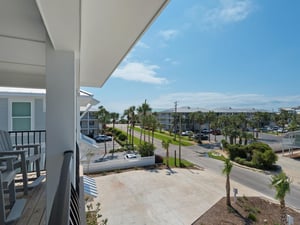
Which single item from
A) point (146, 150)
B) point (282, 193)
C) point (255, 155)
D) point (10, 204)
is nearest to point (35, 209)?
point (10, 204)

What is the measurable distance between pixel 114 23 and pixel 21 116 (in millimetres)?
5118

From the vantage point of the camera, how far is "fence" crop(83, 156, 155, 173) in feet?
49.2

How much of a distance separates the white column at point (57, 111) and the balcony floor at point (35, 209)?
0.66 m

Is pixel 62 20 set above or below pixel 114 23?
below

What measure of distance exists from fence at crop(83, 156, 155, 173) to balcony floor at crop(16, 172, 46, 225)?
12542 millimetres

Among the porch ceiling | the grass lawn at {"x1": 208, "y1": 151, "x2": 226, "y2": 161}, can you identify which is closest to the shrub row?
the grass lawn at {"x1": 208, "y1": 151, "x2": 226, "y2": 161}

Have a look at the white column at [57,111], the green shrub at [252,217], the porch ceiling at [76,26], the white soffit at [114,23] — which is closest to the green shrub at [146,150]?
the green shrub at [252,217]

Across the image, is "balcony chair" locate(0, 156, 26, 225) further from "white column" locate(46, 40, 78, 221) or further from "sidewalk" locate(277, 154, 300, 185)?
"sidewalk" locate(277, 154, 300, 185)

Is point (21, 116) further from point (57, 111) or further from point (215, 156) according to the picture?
point (215, 156)

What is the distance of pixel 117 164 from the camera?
16.0 metres

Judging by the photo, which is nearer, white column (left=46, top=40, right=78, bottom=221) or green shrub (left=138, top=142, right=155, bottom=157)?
white column (left=46, top=40, right=78, bottom=221)

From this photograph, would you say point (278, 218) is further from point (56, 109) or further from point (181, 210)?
point (56, 109)

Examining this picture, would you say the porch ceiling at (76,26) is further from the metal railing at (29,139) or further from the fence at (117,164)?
the fence at (117,164)

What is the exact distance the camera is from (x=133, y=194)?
11000 mm
